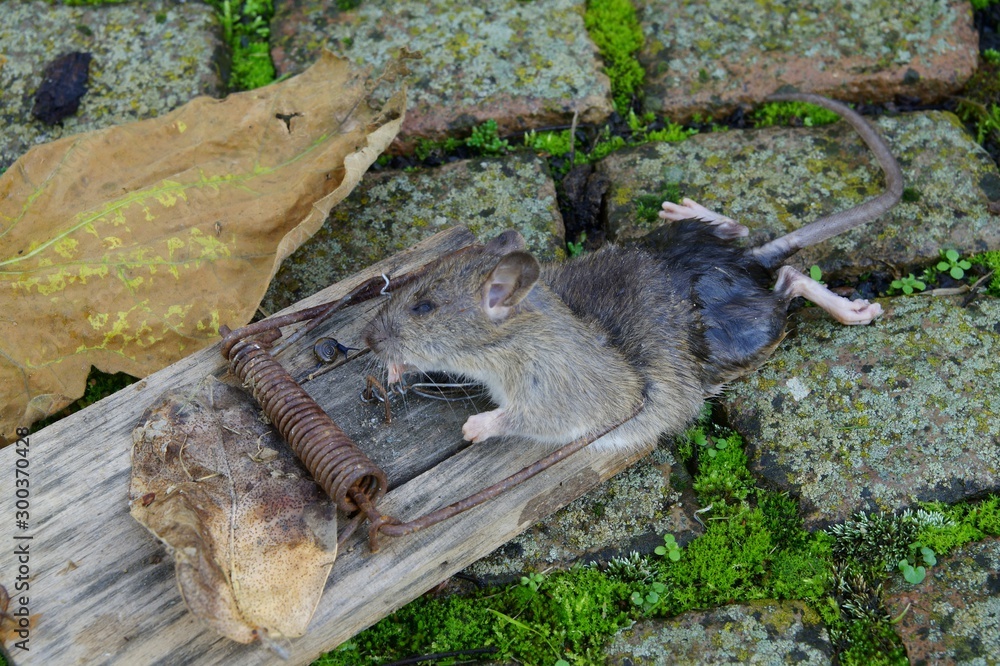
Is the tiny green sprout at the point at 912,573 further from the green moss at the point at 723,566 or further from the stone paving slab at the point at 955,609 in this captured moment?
the green moss at the point at 723,566

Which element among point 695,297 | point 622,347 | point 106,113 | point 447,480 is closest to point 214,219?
point 106,113

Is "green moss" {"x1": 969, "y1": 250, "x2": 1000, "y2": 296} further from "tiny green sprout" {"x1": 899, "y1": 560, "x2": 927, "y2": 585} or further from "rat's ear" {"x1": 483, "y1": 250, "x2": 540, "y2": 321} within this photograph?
"rat's ear" {"x1": 483, "y1": 250, "x2": 540, "y2": 321}

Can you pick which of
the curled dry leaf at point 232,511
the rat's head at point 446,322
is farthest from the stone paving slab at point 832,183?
the curled dry leaf at point 232,511

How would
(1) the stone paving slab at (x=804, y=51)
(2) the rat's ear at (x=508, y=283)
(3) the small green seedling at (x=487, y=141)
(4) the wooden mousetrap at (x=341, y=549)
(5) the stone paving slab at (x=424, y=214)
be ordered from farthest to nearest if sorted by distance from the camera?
(1) the stone paving slab at (x=804, y=51)
(3) the small green seedling at (x=487, y=141)
(5) the stone paving slab at (x=424, y=214)
(2) the rat's ear at (x=508, y=283)
(4) the wooden mousetrap at (x=341, y=549)

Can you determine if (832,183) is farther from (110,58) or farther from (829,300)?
(110,58)

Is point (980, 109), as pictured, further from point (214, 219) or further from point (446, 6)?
point (214, 219)

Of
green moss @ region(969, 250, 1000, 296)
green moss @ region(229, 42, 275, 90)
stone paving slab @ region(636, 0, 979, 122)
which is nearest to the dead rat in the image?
green moss @ region(969, 250, 1000, 296)
